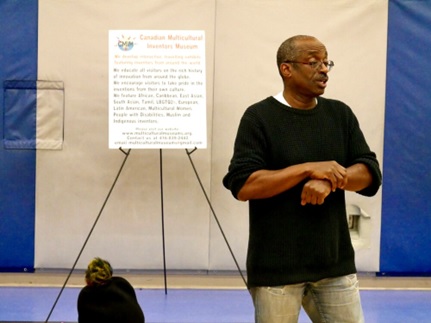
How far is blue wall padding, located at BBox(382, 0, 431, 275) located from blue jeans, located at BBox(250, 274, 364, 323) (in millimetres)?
3675

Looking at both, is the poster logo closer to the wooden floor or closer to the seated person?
the wooden floor

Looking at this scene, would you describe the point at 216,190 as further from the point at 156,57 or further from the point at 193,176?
the point at 156,57

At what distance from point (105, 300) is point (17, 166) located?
371 cm

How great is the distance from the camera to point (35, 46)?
5910 millimetres

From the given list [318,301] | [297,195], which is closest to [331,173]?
[297,195]

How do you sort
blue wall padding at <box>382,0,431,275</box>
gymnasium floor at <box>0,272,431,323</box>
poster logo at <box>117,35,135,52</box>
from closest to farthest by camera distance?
gymnasium floor at <box>0,272,431,323</box>, poster logo at <box>117,35,135,52</box>, blue wall padding at <box>382,0,431,275</box>

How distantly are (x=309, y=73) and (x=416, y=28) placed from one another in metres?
3.81

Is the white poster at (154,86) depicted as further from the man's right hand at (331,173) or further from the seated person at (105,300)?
the man's right hand at (331,173)

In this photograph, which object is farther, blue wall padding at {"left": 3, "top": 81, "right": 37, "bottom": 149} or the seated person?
blue wall padding at {"left": 3, "top": 81, "right": 37, "bottom": 149}

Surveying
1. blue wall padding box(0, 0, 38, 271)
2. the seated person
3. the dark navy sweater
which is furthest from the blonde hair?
blue wall padding box(0, 0, 38, 271)

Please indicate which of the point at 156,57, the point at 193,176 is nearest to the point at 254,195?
the point at 156,57

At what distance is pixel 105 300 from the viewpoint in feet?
8.20

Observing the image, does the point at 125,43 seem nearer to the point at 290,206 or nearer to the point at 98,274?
the point at 98,274

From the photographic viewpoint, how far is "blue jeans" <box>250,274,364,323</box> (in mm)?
2496
